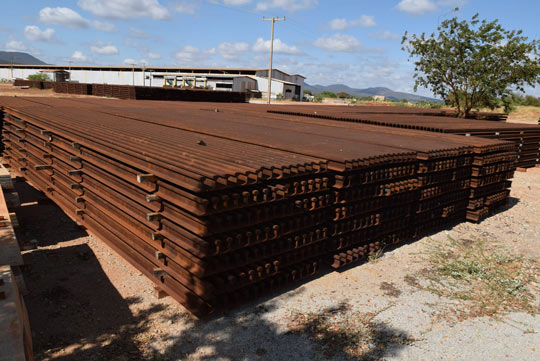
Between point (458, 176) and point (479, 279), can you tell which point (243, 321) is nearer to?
point (479, 279)

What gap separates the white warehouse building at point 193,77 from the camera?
7325cm

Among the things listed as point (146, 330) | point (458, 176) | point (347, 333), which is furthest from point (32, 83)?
point (347, 333)

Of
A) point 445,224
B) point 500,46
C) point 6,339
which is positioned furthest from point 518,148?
point 6,339

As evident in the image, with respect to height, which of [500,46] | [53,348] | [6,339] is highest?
[500,46]

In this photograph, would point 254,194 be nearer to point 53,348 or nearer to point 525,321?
point 53,348

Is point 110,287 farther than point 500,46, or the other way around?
point 500,46

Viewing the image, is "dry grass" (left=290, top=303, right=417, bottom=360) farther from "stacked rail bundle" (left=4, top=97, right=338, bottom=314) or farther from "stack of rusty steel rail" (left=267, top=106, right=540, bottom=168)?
"stack of rusty steel rail" (left=267, top=106, right=540, bottom=168)

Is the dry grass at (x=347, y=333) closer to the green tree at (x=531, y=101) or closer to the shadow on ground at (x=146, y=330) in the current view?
the shadow on ground at (x=146, y=330)

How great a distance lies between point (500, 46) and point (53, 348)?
26.0 m

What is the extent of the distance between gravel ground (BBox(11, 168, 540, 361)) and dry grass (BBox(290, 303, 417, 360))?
21mm

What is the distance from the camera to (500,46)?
74.4 feet

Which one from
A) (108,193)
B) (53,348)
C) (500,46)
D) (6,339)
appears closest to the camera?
(6,339)

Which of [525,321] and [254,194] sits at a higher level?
[254,194]

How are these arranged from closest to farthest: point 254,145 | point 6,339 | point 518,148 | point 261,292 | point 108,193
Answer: point 6,339 → point 261,292 → point 108,193 → point 254,145 → point 518,148
